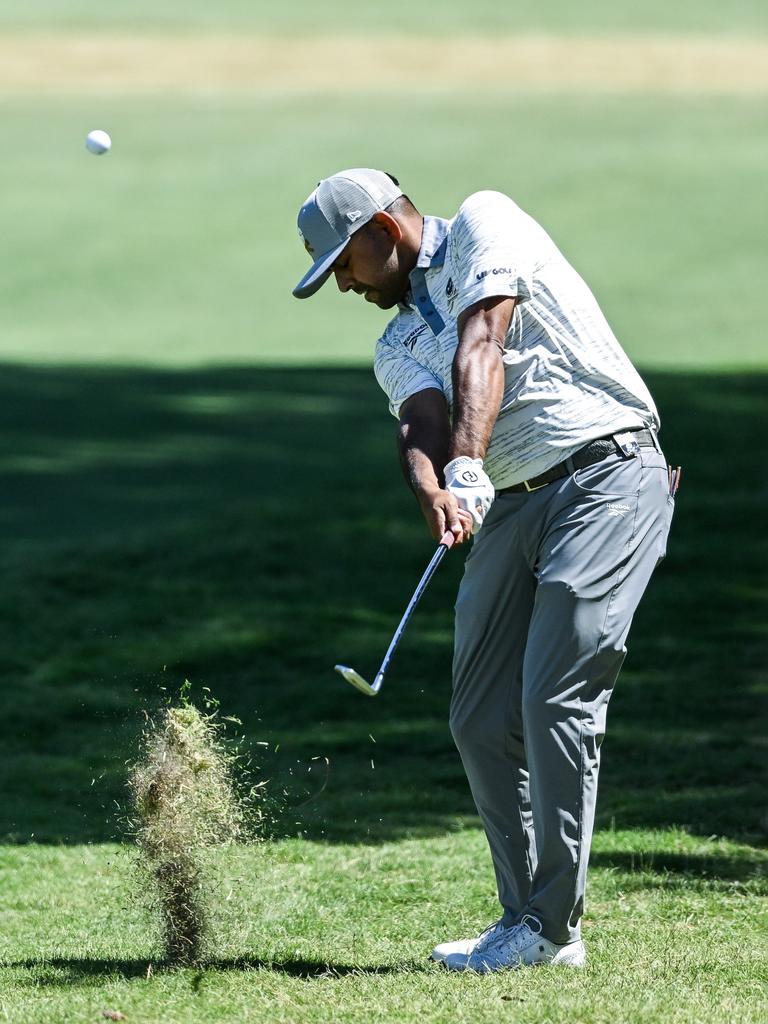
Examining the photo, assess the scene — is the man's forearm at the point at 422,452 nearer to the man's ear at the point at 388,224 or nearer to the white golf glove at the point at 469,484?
the white golf glove at the point at 469,484

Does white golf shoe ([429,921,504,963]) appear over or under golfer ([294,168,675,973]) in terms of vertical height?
under

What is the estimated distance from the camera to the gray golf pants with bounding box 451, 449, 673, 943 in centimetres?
472

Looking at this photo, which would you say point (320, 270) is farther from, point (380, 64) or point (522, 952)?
point (380, 64)

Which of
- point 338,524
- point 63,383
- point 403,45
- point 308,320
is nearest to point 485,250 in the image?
point 338,524

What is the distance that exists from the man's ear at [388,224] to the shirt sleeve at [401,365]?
10.9 inches

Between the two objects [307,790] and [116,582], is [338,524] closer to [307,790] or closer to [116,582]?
[116,582]

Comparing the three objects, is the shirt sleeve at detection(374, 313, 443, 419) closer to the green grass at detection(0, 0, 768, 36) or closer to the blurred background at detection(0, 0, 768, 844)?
the blurred background at detection(0, 0, 768, 844)

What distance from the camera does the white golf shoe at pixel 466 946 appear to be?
195 inches

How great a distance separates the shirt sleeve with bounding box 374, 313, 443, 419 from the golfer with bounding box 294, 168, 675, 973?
2cm

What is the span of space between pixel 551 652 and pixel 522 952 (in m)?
0.83

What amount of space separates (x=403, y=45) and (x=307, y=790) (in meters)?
40.2

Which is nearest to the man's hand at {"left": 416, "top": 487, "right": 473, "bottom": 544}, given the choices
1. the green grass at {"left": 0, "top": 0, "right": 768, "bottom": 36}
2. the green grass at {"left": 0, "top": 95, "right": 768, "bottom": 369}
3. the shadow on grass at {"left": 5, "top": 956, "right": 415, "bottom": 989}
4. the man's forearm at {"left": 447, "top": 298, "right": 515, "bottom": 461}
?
the man's forearm at {"left": 447, "top": 298, "right": 515, "bottom": 461}

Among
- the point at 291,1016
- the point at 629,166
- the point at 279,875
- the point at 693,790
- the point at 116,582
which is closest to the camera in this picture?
the point at 291,1016

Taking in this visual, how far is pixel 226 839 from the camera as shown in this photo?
5.11 metres
